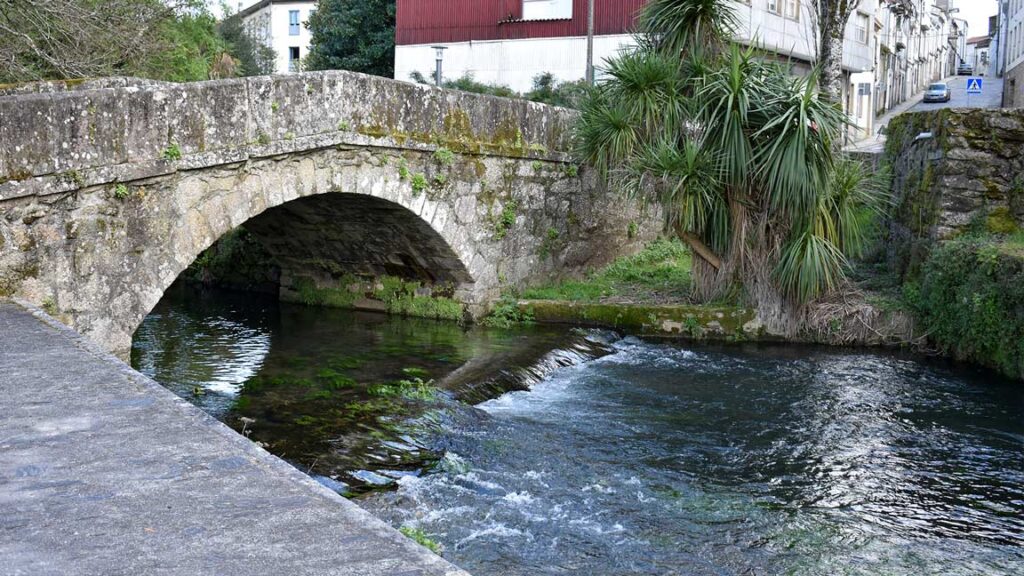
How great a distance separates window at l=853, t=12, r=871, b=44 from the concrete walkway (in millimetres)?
→ 33715

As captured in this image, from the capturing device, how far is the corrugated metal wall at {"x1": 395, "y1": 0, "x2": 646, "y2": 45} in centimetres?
2414

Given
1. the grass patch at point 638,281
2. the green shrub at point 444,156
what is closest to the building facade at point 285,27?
the grass patch at point 638,281

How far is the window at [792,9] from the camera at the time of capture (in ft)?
87.5

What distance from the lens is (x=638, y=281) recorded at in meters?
13.6

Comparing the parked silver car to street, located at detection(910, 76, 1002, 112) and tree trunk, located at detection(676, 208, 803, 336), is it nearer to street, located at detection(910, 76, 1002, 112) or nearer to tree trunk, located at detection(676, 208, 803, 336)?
street, located at detection(910, 76, 1002, 112)

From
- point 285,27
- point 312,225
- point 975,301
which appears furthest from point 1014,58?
point 312,225

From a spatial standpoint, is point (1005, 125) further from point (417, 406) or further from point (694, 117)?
point (417, 406)

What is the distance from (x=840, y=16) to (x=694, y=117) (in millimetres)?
4814

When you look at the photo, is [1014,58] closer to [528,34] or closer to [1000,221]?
[528,34]

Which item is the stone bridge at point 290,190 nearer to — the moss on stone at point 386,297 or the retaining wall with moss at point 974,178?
the moss on stone at point 386,297

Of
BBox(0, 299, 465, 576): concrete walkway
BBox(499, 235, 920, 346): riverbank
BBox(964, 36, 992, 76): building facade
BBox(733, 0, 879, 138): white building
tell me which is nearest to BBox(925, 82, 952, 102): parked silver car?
BBox(733, 0, 879, 138): white building

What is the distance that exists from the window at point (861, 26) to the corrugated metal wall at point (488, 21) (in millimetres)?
13045

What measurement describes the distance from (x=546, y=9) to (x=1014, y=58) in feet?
73.5

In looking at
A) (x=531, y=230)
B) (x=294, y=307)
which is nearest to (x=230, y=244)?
(x=294, y=307)
